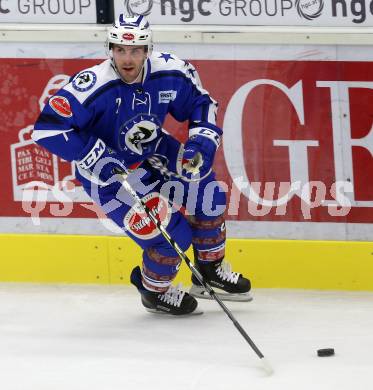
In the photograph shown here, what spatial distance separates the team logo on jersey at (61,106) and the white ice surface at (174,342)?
2.86 feet

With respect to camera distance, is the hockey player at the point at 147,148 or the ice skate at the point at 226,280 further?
the ice skate at the point at 226,280

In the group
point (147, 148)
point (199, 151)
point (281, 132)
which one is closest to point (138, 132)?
point (147, 148)

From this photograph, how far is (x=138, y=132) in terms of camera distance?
4.97m

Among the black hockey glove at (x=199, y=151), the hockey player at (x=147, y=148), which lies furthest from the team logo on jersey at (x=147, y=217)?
the black hockey glove at (x=199, y=151)

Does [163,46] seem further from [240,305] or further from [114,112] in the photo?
[240,305]

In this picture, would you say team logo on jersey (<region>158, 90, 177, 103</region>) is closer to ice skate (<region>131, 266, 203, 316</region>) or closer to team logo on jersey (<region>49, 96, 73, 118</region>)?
team logo on jersey (<region>49, 96, 73, 118</region>)

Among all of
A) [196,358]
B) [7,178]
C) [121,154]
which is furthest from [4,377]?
[7,178]

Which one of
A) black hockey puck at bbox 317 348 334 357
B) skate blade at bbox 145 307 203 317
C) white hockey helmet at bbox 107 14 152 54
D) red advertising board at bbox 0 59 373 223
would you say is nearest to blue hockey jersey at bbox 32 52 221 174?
white hockey helmet at bbox 107 14 152 54

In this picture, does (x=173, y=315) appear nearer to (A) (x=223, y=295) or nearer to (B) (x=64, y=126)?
(A) (x=223, y=295)

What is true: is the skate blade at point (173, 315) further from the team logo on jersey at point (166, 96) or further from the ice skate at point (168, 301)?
the team logo on jersey at point (166, 96)

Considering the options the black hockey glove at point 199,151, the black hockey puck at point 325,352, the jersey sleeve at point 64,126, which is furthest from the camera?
the black hockey glove at point 199,151

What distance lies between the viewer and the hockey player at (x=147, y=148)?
4797 mm

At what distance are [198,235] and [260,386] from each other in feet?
3.90

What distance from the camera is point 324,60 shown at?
214 inches
